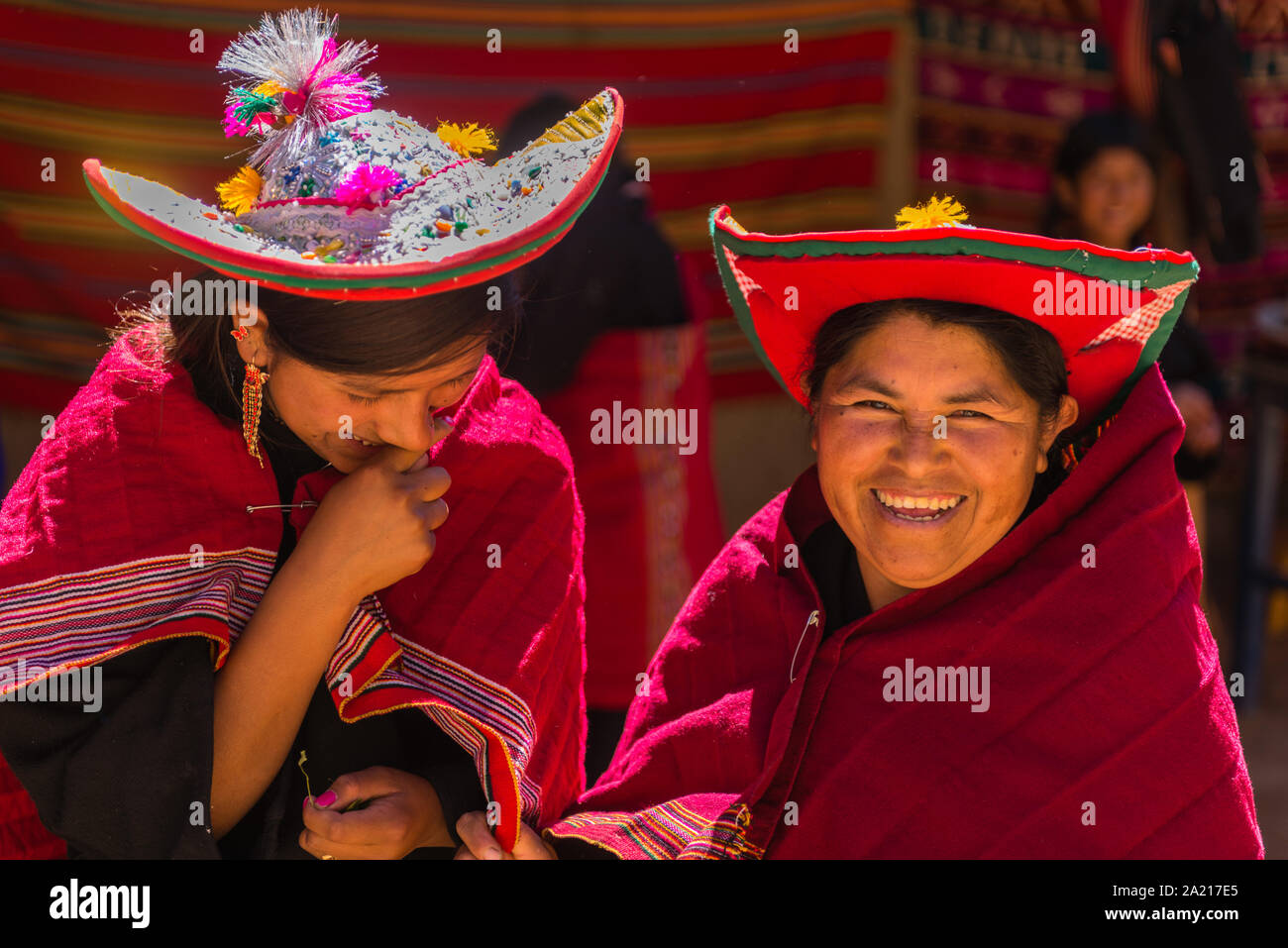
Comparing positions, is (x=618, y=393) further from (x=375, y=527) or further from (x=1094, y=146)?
(x=1094, y=146)

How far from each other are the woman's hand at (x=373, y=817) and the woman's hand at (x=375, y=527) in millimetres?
309

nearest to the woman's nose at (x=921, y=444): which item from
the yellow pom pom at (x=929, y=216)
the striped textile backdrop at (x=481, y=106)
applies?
the yellow pom pom at (x=929, y=216)

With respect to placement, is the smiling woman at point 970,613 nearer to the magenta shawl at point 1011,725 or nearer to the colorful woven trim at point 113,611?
the magenta shawl at point 1011,725

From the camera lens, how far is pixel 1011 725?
7.05 feet

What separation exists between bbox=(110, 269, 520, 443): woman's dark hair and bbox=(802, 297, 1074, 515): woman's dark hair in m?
0.56

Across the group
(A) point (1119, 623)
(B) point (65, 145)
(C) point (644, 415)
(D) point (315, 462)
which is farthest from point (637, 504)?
(B) point (65, 145)

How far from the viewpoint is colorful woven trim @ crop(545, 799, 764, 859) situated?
225cm

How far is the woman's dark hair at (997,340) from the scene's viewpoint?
7.28ft

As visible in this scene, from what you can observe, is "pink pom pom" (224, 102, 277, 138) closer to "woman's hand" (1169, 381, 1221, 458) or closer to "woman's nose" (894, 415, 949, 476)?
"woman's nose" (894, 415, 949, 476)

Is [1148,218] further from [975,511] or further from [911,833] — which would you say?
[911,833]

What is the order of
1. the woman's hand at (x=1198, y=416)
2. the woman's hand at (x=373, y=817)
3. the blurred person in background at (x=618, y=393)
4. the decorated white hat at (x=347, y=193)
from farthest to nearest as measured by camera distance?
the woman's hand at (x=1198, y=416) → the blurred person in background at (x=618, y=393) → the woman's hand at (x=373, y=817) → the decorated white hat at (x=347, y=193)

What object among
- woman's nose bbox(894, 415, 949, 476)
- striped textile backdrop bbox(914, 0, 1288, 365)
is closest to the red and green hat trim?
woman's nose bbox(894, 415, 949, 476)
